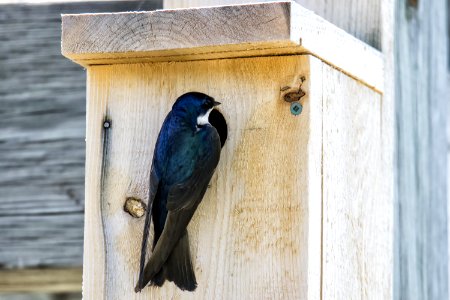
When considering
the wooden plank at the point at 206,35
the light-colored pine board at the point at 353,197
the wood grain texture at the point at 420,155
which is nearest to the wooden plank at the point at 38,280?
the wooden plank at the point at 206,35

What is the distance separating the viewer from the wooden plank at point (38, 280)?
10.9 ft

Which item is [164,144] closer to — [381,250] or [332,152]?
[332,152]

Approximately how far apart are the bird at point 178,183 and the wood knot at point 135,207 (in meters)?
0.07

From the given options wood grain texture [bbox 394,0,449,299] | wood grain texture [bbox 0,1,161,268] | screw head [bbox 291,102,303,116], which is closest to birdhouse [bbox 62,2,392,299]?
screw head [bbox 291,102,303,116]

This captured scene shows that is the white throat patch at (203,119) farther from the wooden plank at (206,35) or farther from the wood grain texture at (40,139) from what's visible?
the wood grain texture at (40,139)

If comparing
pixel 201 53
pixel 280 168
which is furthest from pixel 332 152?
pixel 201 53

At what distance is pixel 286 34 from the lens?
2.92m

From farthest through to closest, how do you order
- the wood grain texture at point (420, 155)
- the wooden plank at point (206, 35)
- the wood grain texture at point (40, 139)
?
the wood grain texture at point (420, 155)
the wood grain texture at point (40, 139)
the wooden plank at point (206, 35)

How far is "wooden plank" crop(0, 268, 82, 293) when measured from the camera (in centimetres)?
332

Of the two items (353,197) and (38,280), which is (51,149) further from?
(353,197)

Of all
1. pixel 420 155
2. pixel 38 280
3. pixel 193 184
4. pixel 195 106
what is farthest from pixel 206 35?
pixel 420 155

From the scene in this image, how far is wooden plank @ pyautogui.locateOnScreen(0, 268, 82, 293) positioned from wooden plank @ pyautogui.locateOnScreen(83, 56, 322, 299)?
0.65 feet

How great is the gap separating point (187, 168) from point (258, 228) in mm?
181

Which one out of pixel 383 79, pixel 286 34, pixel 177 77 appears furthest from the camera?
pixel 383 79
